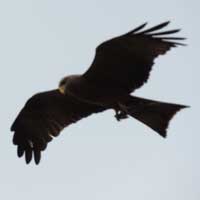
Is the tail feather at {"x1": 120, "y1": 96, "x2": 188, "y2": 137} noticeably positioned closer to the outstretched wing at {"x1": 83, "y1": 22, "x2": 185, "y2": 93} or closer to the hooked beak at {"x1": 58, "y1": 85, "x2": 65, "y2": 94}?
the outstretched wing at {"x1": 83, "y1": 22, "x2": 185, "y2": 93}

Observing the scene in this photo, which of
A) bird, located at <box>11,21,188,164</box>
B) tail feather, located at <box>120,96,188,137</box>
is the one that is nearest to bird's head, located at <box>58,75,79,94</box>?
bird, located at <box>11,21,188,164</box>

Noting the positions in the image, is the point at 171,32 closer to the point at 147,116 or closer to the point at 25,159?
the point at 147,116

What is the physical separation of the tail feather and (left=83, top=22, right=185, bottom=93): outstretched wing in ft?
0.66

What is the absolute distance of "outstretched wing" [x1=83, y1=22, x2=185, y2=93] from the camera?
11086 millimetres

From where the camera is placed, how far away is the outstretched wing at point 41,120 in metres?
12.7

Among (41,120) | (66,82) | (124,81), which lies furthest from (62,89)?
(41,120)

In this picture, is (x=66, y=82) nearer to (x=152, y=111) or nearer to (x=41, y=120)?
(x=152, y=111)

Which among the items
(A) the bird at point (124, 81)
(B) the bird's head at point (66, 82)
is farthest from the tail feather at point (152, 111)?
(B) the bird's head at point (66, 82)

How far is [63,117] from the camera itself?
12.8 metres

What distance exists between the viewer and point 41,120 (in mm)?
13008

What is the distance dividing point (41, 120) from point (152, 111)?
7.32ft

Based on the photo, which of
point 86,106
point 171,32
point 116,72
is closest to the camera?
point 171,32

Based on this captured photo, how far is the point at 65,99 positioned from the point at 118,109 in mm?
1414

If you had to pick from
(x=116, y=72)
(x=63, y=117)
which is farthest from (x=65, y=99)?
(x=116, y=72)
